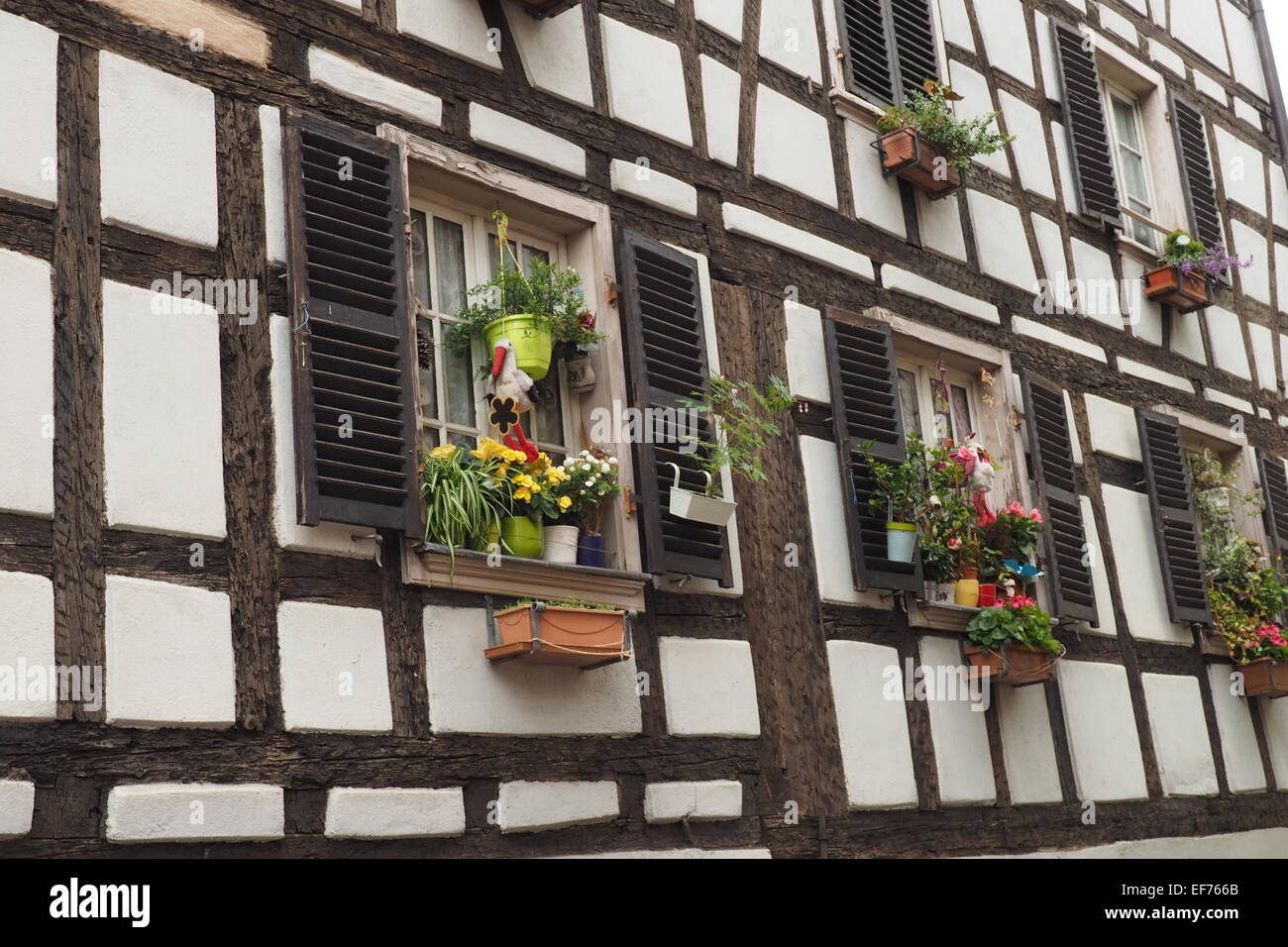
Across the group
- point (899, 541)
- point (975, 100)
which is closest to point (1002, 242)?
point (975, 100)

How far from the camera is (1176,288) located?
29.8 feet

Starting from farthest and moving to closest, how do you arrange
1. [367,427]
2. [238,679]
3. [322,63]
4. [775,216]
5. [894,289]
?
[894,289], [775,216], [322,63], [367,427], [238,679]

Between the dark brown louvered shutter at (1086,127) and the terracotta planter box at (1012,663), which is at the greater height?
the dark brown louvered shutter at (1086,127)

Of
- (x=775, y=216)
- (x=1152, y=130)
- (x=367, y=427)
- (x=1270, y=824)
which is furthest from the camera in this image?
(x=1152, y=130)

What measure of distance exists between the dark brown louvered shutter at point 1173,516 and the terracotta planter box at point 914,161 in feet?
6.51

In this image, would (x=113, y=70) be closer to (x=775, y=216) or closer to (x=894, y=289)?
(x=775, y=216)

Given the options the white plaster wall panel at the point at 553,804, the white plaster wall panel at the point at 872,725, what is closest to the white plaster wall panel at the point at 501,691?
the white plaster wall panel at the point at 553,804

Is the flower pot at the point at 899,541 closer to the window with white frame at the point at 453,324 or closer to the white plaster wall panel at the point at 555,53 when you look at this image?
the window with white frame at the point at 453,324

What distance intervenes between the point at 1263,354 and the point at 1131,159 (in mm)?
1609

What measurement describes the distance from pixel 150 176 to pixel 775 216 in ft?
9.76

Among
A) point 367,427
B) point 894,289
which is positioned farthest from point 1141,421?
point 367,427

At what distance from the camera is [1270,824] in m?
8.47

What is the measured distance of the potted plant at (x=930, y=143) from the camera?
7297mm

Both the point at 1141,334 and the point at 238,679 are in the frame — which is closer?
the point at 238,679
